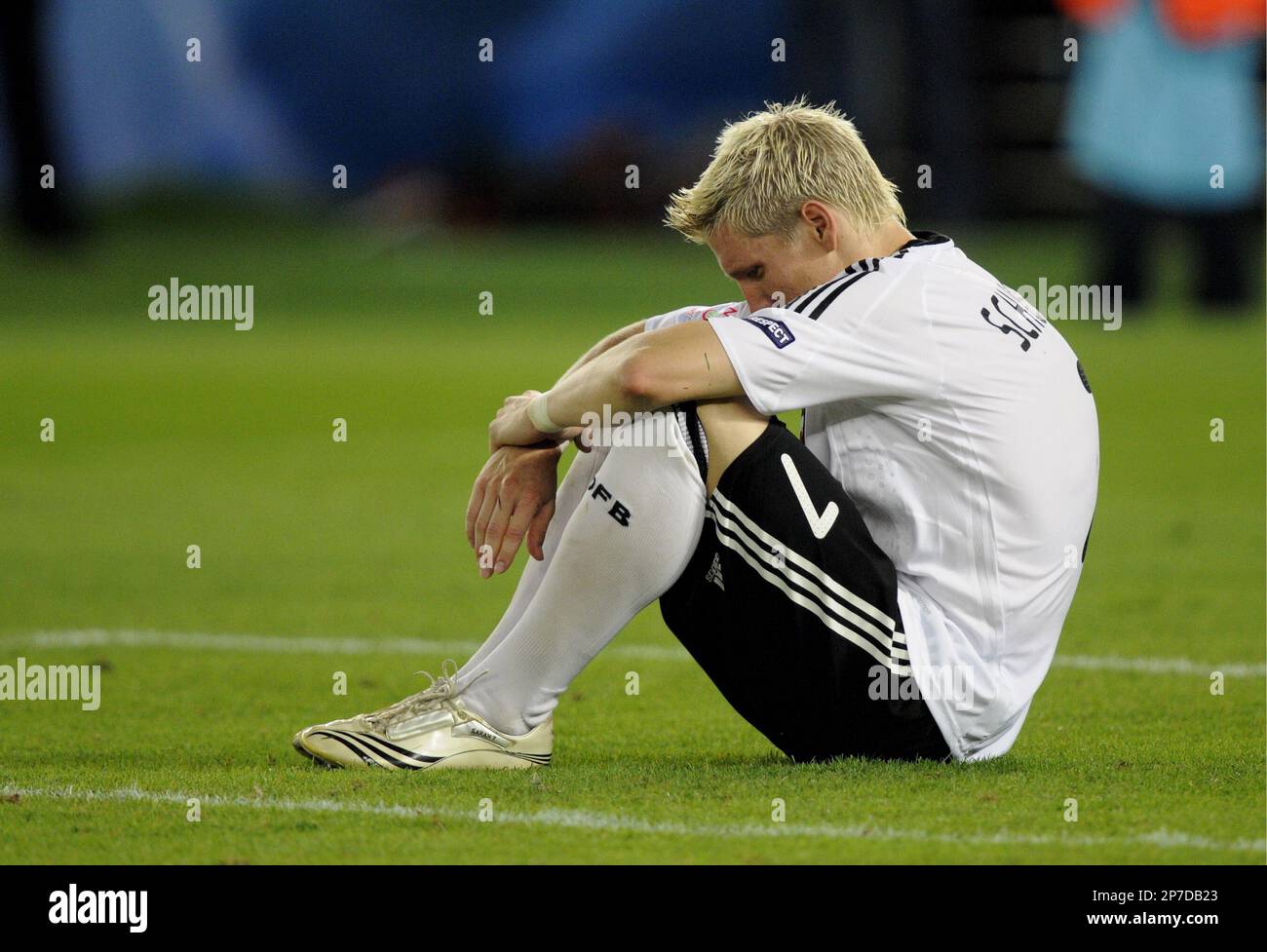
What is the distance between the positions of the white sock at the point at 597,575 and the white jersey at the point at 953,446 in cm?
25

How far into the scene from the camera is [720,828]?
3.66 metres

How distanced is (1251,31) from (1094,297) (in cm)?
318

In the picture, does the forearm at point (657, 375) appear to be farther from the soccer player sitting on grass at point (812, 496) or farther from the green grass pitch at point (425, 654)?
the green grass pitch at point (425, 654)

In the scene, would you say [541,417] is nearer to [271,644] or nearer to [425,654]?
[425,654]

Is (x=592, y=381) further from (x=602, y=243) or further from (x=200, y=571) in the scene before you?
(x=602, y=243)

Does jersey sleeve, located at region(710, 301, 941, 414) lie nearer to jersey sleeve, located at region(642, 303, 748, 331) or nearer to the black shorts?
the black shorts

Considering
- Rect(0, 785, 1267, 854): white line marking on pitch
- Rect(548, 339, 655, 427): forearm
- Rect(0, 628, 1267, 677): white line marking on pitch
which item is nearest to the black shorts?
Rect(548, 339, 655, 427): forearm

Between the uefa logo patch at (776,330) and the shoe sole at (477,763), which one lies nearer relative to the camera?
the uefa logo patch at (776,330)

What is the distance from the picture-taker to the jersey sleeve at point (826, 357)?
3.77 meters

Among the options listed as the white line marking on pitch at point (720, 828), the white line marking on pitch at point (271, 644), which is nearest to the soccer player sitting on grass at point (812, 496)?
the white line marking on pitch at point (720, 828)

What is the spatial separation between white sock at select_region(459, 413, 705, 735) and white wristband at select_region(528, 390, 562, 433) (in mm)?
140

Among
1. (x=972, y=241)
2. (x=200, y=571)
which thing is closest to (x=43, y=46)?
(x=972, y=241)

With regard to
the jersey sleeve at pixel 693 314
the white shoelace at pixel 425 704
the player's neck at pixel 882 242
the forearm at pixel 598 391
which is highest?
the player's neck at pixel 882 242

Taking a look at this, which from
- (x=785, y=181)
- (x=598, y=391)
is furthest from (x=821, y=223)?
(x=598, y=391)
